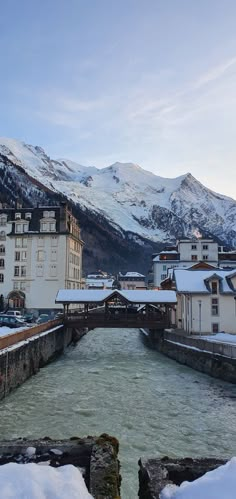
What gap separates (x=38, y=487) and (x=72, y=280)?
64.0 m

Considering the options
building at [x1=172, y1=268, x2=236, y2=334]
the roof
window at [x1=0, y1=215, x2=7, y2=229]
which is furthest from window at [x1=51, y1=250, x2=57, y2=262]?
building at [x1=172, y1=268, x2=236, y2=334]

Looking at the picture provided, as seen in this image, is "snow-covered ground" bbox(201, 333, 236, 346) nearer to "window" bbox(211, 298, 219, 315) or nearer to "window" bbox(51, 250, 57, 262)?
"window" bbox(211, 298, 219, 315)

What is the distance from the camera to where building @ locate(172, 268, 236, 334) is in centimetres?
3772

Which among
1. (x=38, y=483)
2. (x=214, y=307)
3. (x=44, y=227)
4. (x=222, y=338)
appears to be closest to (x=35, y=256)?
(x=44, y=227)

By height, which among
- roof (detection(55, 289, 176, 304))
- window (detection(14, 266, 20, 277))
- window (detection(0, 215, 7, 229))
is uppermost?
window (detection(0, 215, 7, 229))

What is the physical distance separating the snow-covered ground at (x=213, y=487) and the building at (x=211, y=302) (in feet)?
112

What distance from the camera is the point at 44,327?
32.5 metres

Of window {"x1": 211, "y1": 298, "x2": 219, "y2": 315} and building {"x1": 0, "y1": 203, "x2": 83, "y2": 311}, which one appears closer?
window {"x1": 211, "y1": 298, "x2": 219, "y2": 315}

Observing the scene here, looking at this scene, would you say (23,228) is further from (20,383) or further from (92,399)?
(92,399)

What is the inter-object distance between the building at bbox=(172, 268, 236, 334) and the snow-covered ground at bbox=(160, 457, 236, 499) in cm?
3418

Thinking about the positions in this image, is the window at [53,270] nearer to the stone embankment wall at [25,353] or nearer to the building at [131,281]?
the stone embankment wall at [25,353]

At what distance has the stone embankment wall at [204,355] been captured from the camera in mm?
24156

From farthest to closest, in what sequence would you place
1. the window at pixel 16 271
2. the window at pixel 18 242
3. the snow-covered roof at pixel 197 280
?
the window at pixel 18 242
the window at pixel 16 271
the snow-covered roof at pixel 197 280

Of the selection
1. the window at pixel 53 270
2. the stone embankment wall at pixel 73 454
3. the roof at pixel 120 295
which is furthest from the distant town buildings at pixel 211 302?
the stone embankment wall at pixel 73 454
